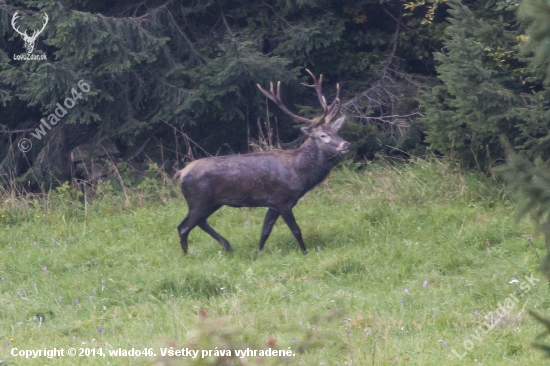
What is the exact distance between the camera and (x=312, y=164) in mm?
8531

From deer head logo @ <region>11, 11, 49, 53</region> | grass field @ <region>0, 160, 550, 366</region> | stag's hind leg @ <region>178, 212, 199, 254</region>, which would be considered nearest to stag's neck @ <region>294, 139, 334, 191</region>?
grass field @ <region>0, 160, 550, 366</region>

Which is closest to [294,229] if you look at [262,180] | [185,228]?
[262,180]

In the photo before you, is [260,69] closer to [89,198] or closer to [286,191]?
[89,198]

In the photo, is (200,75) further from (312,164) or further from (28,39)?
(312,164)

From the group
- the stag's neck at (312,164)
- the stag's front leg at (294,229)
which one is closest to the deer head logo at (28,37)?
the stag's neck at (312,164)

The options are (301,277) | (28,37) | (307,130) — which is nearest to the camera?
(301,277)

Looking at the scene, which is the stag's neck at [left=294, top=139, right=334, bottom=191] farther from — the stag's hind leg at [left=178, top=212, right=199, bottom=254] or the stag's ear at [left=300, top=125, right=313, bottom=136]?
the stag's hind leg at [left=178, top=212, right=199, bottom=254]

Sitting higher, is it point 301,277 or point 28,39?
point 28,39

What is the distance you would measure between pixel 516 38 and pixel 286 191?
3.55 metres

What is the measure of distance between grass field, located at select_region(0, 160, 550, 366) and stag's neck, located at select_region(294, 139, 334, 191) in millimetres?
715

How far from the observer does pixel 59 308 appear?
266 inches

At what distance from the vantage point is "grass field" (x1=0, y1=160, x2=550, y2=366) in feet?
17.6

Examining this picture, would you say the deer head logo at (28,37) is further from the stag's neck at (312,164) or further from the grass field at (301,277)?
the stag's neck at (312,164)

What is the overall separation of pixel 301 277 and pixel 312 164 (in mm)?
1653
